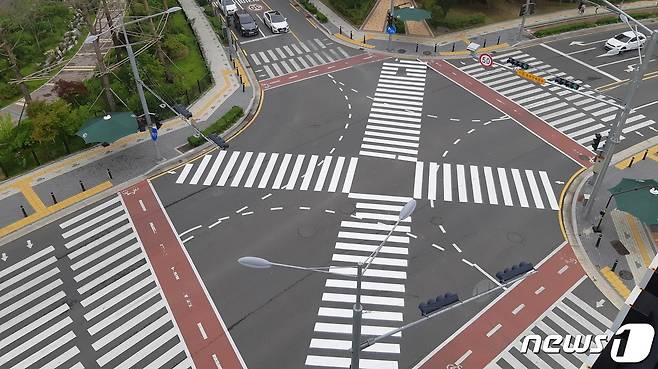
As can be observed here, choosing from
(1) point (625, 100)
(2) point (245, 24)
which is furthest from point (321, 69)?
(1) point (625, 100)

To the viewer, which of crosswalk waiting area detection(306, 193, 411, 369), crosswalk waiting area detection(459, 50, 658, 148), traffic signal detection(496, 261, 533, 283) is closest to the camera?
traffic signal detection(496, 261, 533, 283)

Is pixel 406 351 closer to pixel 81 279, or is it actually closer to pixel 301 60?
pixel 81 279

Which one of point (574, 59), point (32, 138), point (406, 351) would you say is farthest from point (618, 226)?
point (32, 138)

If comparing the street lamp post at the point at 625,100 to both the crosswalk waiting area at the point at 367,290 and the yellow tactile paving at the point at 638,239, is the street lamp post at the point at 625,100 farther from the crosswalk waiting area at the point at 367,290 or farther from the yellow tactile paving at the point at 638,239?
the crosswalk waiting area at the point at 367,290

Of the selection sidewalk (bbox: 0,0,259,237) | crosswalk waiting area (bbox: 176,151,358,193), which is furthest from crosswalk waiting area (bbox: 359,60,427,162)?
sidewalk (bbox: 0,0,259,237)

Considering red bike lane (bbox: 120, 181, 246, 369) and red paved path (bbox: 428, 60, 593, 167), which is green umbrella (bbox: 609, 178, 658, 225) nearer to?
red paved path (bbox: 428, 60, 593, 167)

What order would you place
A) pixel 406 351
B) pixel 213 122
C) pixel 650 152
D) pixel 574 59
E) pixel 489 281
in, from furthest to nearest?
pixel 574 59 < pixel 213 122 < pixel 650 152 < pixel 489 281 < pixel 406 351

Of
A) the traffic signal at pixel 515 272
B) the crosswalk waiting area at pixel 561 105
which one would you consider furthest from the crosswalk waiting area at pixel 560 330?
the crosswalk waiting area at pixel 561 105
